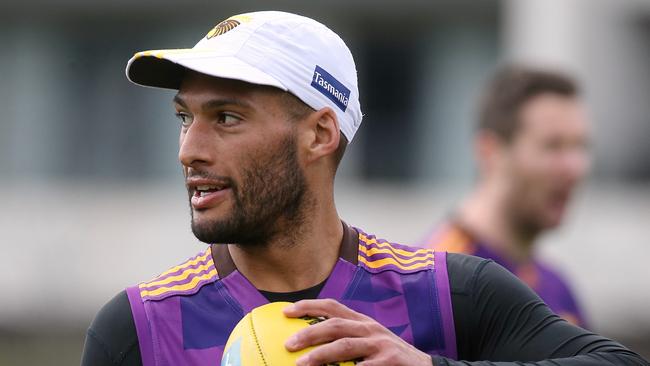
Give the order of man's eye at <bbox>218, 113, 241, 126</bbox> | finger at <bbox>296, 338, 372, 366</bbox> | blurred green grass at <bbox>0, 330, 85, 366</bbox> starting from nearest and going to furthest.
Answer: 1. finger at <bbox>296, 338, 372, 366</bbox>
2. man's eye at <bbox>218, 113, 241, 126</bbox>
3. blurred green grass at <bbox>0, 330, 85, 366</bbox>

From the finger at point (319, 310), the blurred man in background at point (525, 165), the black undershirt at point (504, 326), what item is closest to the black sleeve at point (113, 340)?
the black undershirt at point (504, 326)

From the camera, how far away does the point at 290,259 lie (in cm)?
479

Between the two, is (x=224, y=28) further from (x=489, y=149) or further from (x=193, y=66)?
(x=489, y=149)

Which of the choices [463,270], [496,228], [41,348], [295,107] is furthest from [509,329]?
[41,348]

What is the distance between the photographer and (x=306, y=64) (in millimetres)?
4695

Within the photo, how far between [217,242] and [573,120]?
14.4 ft

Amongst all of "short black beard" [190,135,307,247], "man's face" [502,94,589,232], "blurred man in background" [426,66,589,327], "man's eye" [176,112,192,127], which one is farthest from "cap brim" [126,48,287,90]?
"man's face" [502,94,589,232]

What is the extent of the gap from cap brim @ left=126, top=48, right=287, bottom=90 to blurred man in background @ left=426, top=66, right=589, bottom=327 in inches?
137

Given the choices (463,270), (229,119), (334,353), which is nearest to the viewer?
(334,353)

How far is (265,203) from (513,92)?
425 cm

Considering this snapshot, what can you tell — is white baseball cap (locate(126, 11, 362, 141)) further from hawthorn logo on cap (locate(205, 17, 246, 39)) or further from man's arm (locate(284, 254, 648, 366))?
man's arm (locate(284, 254, 648, 366))

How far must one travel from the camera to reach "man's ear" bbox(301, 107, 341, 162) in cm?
478

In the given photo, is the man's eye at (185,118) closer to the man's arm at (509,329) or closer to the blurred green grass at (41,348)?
the man's arm at (509,329)

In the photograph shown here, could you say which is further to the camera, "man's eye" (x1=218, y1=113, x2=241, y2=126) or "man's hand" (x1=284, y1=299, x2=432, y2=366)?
"man's eye" (x1=218, y1=113, x2=241, y2=126)
